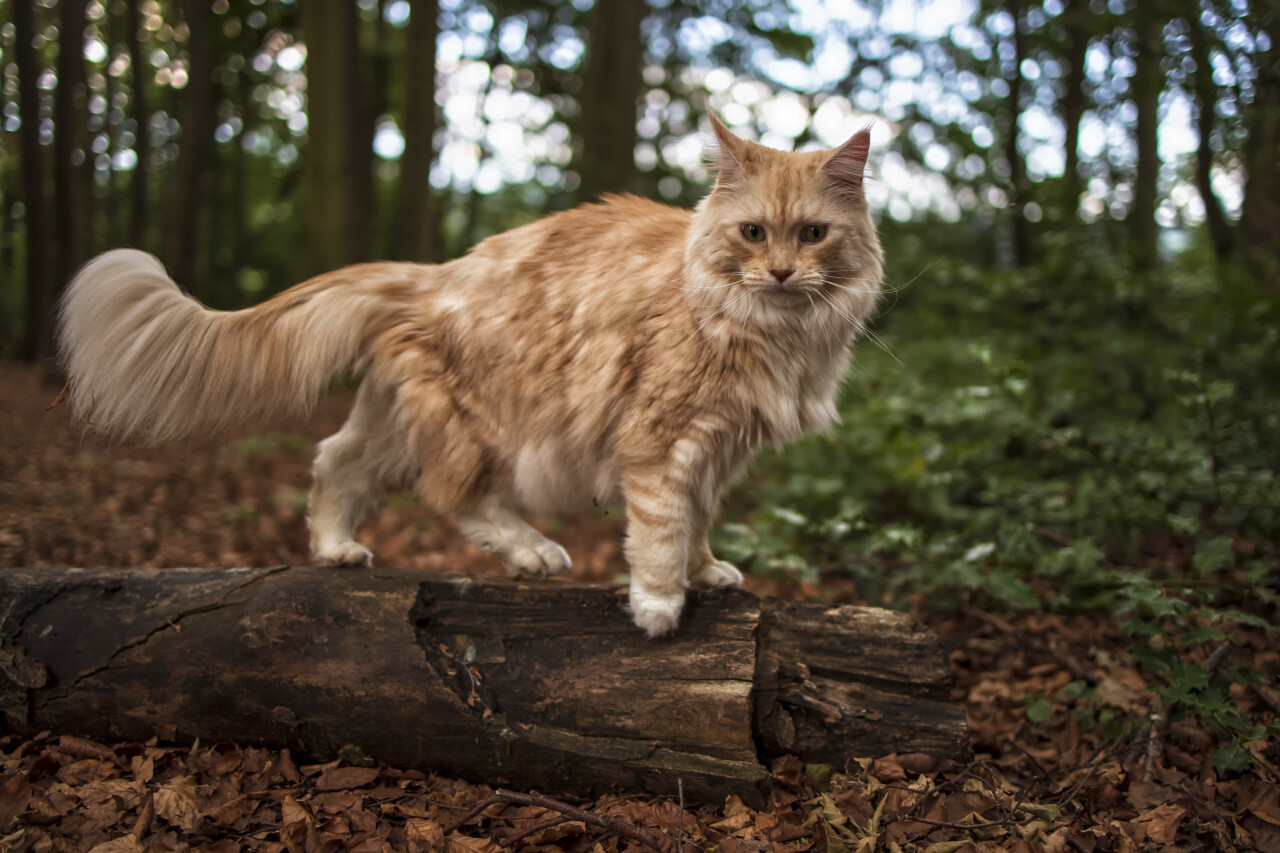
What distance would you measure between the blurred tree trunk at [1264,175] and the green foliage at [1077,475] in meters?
0.23

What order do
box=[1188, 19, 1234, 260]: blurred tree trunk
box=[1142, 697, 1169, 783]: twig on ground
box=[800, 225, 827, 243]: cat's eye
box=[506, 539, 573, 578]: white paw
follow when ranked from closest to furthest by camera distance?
box=[1142, 697, 1169, 783]: twig on ground → box=[800, 225, 827, 243]: cat's eye → box=[506, 539, 573, 578]: white paw → box=[1188, 19, 1234, 260]: blurred tree trunk

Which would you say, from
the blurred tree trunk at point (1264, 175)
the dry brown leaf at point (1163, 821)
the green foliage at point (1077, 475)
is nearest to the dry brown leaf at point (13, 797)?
the green foliage at point (1077, 475)

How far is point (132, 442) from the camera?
275 cm

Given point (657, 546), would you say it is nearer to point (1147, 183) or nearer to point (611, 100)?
point (611, 100)

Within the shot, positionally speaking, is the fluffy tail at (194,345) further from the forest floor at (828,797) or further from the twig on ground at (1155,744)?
the twig on ground at (1155,744)

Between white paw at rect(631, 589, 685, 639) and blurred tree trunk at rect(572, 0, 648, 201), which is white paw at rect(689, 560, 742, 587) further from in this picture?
blurred tree trunk at rect(572, 0, 648, 201)

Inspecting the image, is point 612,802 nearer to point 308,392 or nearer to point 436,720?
point 436,720

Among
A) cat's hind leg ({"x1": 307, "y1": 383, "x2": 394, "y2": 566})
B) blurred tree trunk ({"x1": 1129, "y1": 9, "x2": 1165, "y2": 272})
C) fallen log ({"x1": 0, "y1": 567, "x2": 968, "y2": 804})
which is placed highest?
blurred tree trunk ({"x1": 1129, "y1": 9, "x2": 1165, "y2": 272})

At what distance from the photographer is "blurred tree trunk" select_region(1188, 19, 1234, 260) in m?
4.06

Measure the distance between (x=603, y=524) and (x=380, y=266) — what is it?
3.45 metres

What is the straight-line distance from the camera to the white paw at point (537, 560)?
119 inches

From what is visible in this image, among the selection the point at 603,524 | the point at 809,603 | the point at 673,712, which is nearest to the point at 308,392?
the point at 673,712

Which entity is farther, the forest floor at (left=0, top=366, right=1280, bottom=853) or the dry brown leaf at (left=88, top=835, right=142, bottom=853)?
the forest floor at (left=0, top=366, right=1280, bottom=853)

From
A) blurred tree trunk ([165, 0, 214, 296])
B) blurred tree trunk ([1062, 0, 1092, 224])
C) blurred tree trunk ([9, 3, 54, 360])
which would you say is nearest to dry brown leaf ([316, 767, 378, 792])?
blurred tree trunk ([9, 3, 54, 360])
